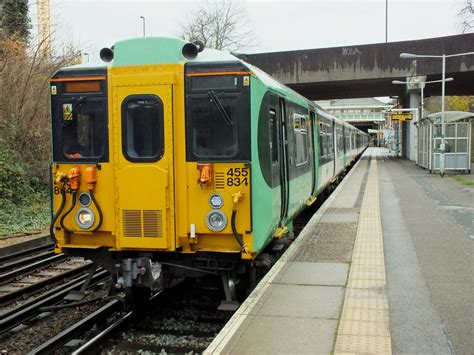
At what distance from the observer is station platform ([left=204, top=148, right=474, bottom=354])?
184 inches

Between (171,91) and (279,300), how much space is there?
8.38ft

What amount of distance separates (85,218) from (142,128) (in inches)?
48.1

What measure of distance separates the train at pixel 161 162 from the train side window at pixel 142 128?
1 centimetres

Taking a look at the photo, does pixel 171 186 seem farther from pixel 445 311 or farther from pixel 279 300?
pixel 445 311

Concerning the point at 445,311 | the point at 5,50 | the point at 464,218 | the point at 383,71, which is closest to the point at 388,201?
the point at 464,218

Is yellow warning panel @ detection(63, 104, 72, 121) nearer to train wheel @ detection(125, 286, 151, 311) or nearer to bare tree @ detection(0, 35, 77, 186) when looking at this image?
train wheel @ detection(125, 286, 151, 311)

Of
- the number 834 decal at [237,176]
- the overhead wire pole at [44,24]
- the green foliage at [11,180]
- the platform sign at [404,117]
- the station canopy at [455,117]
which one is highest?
the overhead wire pole at [44,24]

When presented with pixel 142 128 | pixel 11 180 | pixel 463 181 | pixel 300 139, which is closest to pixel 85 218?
pixel 142 128

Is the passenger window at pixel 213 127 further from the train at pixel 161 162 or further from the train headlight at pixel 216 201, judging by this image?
the train headlight at pixel 216 201

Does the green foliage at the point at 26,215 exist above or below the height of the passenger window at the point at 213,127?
below

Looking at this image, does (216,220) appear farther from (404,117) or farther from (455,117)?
(404,117)

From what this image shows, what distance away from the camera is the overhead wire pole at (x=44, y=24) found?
742 inches

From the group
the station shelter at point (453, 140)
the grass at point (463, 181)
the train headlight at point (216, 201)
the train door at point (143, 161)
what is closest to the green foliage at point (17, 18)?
the train door at point (143, 161)

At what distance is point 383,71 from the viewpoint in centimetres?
3578
